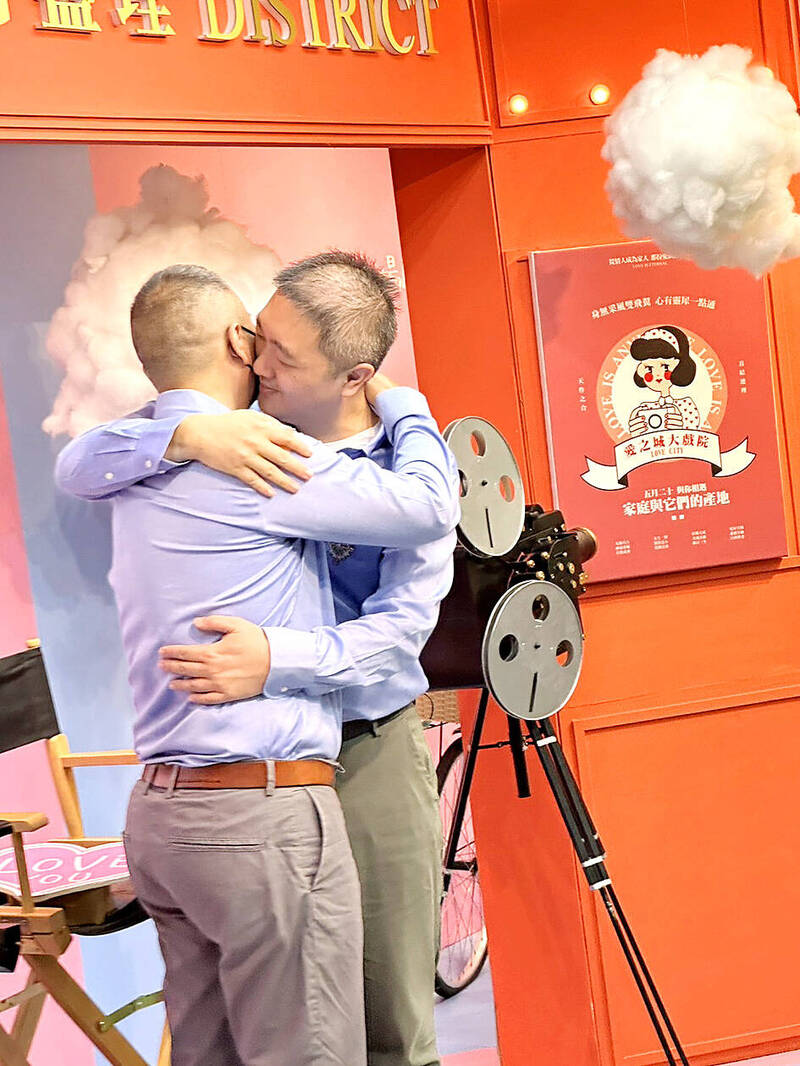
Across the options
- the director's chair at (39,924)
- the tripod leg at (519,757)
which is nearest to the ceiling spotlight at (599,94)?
the tripod leg at (519,757)

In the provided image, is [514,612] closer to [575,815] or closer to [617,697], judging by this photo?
[575,815]

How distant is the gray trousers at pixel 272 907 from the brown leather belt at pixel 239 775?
0.5 inches

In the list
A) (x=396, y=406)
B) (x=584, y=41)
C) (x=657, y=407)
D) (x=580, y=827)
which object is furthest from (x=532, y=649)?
(x=584, y=41)

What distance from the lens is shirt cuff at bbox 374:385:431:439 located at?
6.98ft

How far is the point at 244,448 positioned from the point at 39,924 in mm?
1342

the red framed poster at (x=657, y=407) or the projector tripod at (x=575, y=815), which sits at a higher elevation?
the red framed poster at (x=657, y=407)

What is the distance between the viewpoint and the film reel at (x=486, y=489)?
8.70 ft

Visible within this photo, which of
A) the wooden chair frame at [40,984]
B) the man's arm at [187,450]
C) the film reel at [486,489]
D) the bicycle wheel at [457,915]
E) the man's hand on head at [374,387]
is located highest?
the man's hand on head at [374,387]

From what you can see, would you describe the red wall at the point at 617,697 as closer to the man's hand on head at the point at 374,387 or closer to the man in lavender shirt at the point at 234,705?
the man's hand on head at the point at 374,387

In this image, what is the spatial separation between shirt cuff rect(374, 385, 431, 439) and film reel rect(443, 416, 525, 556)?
1.43 ft

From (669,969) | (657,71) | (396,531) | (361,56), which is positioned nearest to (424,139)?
(361,56)

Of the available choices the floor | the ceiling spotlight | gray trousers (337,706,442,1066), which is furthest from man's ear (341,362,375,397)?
the floor

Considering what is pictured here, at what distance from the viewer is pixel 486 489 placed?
2711 mm

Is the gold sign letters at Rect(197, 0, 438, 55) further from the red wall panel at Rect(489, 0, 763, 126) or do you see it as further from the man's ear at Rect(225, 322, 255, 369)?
the man's ear at Rect(225, 322, 255, 369)
